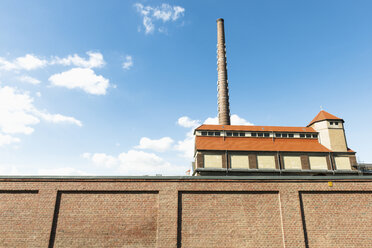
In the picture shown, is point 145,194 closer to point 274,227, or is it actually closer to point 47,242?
point 47,242

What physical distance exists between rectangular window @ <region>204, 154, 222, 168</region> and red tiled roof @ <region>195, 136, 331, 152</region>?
1.11m

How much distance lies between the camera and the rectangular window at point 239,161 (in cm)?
2769

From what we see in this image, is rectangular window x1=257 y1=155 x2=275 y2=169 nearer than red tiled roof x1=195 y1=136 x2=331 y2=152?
Yes

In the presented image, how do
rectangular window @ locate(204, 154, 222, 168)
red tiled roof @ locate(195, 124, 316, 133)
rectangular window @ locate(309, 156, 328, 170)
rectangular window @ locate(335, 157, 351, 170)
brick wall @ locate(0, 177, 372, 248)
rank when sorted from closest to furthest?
brick wall @ locate(0, 177, 372, 248) → rectangular window @ locate(204, 154, 222, 168) → rectangular window @ locate(309, 156, 328, 170) → rectangular window @ locate(335, 157, 351, 170) → red tiled roof @ locate(195, 124, 316, 133)

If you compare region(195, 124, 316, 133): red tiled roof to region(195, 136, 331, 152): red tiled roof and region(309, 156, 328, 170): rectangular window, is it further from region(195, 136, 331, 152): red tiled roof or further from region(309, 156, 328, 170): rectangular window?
region(309, 156, 328, 170): rectangular window

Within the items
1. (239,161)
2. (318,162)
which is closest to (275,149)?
(239,161)

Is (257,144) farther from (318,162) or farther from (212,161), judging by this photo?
(318,162)

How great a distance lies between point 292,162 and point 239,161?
22.5 feet

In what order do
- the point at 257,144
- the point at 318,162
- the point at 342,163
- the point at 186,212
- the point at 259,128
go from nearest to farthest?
the point at 186,212 < the point at 318,162 < the point at 342,163 < the point at 257,144 < the point at 259,128

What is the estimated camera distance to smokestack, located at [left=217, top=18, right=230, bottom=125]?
120 ft

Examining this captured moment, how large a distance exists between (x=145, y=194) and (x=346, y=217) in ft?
30.9

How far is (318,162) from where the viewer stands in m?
28.5

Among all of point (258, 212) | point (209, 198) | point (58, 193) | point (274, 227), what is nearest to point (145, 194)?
point (209, 198)

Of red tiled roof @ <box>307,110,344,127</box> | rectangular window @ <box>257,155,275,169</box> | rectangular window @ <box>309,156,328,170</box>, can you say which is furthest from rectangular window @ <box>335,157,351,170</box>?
rectangular window @ <box>257,155,275,169</box>
